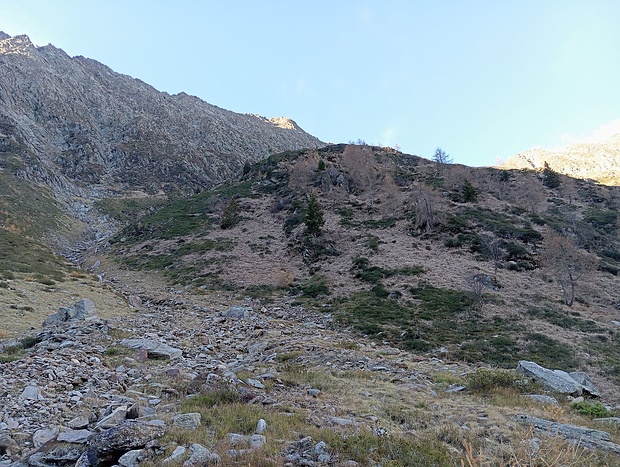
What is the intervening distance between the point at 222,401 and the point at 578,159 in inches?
7469

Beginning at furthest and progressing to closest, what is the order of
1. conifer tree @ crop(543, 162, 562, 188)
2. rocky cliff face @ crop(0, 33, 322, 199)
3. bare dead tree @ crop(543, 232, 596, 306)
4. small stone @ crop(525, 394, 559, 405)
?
rocky cliff face @ crop(0, 33, 322, 199) → conifer tree @ crop(543, 162, 562, 188) → bare dead tree @ crop(543, 232, 596, 306) → small stone @ crop(525, 394, 559, 405)

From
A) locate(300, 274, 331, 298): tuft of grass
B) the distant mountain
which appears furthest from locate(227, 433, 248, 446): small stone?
the distant mountain

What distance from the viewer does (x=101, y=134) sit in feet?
374

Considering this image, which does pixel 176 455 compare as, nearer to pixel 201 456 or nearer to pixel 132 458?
pixel 201 456

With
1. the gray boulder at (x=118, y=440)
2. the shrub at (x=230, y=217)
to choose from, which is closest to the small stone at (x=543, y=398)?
the gray boulder at (x=118, y=440)

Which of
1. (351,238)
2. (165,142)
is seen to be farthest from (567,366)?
(165,142)

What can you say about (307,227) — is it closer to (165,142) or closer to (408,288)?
(408,288)

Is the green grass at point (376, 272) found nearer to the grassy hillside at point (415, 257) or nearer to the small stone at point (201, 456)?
the grassy hillside at point (415, 257)

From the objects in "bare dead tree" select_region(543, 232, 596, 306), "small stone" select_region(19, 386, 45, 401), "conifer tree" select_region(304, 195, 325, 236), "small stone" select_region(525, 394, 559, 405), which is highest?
"conifer tree" select_region(304, 195, 325, 236)

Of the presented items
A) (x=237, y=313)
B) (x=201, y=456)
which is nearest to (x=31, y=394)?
(x=201, y=456)

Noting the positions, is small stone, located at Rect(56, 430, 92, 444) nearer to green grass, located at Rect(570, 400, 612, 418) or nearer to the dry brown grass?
the dry brown grass

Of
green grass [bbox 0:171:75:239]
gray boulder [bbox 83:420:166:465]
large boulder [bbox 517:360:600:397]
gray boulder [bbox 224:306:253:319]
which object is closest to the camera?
gray boulder [bbox 83:420:166:465]

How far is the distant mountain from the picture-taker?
140 meters

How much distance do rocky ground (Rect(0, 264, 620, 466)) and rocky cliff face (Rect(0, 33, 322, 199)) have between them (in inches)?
2896
